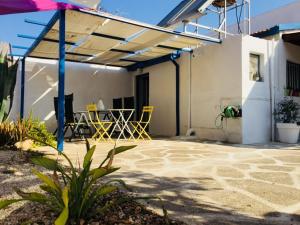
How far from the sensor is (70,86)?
1067 centimetres

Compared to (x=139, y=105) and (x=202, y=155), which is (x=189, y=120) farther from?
(x=202, y=155)

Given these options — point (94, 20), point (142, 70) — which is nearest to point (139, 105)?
point (142, 70)

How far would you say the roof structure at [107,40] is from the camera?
6.45 metres

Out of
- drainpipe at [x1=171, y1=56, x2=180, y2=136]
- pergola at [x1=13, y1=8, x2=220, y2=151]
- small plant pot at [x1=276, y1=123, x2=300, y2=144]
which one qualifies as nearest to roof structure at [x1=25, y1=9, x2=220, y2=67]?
pergola at [x1=13, y1=8, x2=220, y2=151]

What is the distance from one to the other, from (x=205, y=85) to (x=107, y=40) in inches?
118

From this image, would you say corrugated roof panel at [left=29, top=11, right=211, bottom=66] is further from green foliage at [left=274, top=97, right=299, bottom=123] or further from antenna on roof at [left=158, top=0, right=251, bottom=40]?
green foliage at [left=274, top=97, right=299, bottom=123]

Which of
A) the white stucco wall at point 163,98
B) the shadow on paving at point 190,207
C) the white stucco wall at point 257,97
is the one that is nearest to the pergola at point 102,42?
the white stucco wall at point 163,98

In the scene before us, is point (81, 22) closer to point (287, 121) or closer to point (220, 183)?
point (220, 183)

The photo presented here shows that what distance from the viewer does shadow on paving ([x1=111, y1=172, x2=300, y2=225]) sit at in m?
2.28

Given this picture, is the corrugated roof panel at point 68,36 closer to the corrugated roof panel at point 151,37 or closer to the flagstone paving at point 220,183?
the corrugated roof panel at point 151,37

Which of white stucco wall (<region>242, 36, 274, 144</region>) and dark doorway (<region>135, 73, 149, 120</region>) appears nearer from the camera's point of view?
white stucco wall (<region>242, 36, 274, 144</region>)

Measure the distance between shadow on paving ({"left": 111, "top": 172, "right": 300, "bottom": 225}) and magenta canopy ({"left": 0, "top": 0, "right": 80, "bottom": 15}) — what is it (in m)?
3.51

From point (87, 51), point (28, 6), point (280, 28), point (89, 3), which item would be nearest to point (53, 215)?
point (28, 6)

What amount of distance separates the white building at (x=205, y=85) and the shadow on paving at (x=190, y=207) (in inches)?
188
